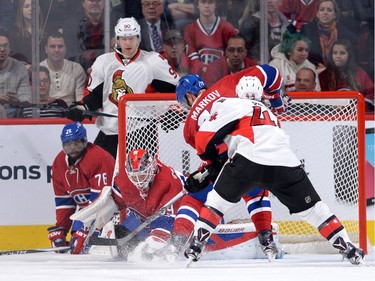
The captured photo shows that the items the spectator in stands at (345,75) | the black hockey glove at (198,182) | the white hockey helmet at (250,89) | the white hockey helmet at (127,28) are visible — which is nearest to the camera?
the white hockey helmet at (250,89)

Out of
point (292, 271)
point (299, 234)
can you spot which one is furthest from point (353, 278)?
point (299, 234)

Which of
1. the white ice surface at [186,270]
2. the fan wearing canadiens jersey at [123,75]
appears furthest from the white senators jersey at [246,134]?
the fan wearing canadiens jersey at [123,75]

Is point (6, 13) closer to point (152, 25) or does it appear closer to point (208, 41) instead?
point (152, 25)

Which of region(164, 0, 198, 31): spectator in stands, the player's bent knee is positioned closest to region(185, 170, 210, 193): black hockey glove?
the player's bent knee

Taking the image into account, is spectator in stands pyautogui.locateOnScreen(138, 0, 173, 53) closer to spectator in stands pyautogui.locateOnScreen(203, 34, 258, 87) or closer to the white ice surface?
spectator in stands pyautogui.locateOnScreen(203, 34, 258, 87)

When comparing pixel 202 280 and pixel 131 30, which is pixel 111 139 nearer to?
pixel 131 30

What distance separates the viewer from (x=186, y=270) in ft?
17.9

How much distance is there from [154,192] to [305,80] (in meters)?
1.62

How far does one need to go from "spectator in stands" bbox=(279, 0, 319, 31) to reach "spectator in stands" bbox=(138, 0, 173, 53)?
78cm

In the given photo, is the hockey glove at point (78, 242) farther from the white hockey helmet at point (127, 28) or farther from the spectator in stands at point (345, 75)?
the spectator in stands at point (345, 75)

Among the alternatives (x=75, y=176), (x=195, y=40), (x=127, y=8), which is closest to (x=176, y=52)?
(x=195, y=40)

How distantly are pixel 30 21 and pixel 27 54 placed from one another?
8.1 inches

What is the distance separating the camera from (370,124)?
25.6ft

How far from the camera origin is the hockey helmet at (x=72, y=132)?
7.42 meters
